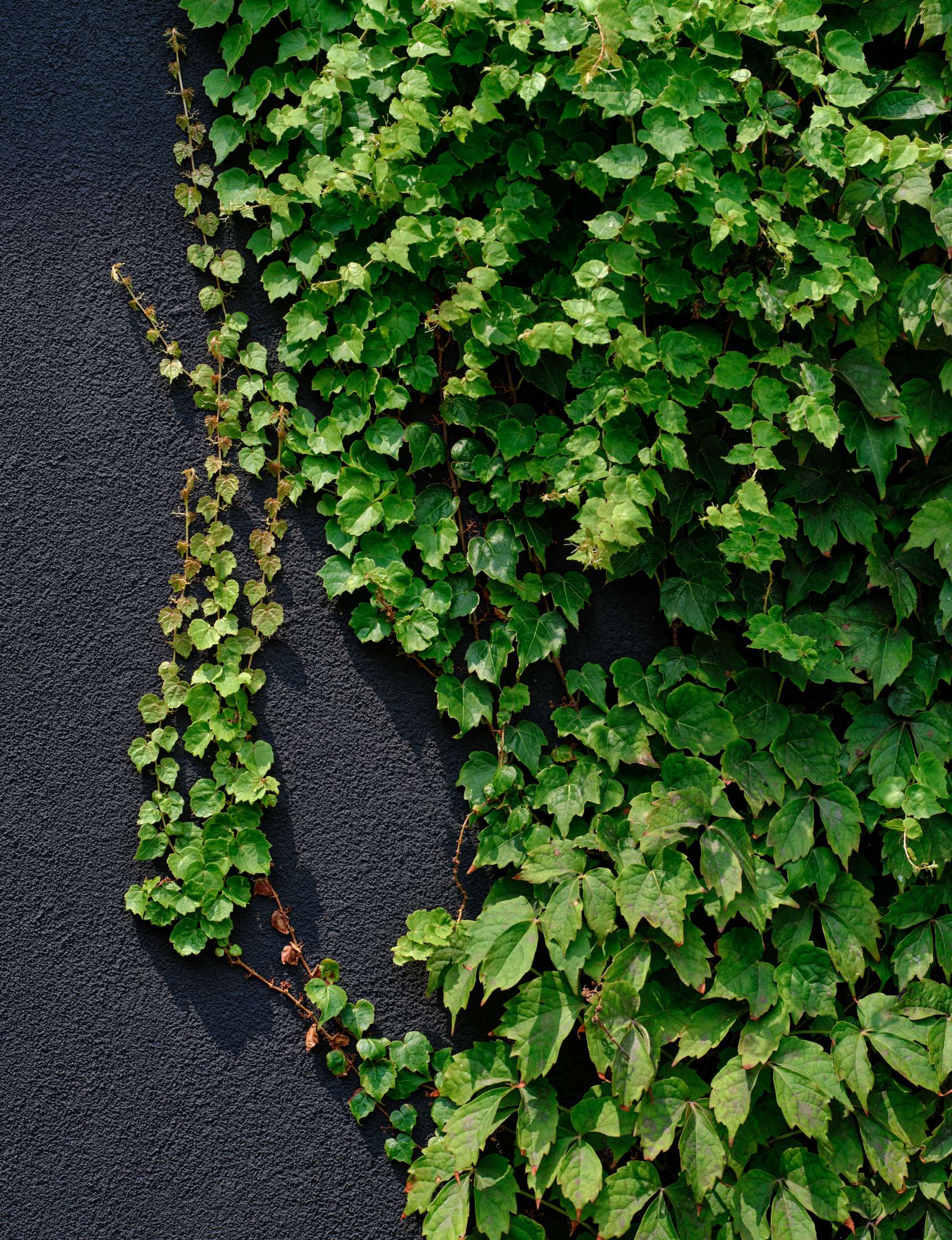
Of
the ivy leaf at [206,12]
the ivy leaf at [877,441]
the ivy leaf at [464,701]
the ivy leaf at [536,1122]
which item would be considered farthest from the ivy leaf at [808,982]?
the ivy leaf at [206,12]

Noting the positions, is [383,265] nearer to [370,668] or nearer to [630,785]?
[370,668]

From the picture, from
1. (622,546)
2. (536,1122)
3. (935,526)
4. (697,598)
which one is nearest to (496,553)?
(622,546)

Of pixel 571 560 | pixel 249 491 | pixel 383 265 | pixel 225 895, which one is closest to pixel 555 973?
pixel 225 895

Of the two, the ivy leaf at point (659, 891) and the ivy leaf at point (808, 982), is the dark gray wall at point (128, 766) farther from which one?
the ivy leaf at point (808, 982)

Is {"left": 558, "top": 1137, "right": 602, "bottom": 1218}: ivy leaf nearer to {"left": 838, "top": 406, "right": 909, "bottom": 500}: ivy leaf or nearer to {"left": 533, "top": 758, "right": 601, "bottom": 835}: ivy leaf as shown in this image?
{"left": 533, "top": 758, "right": 601, "bottom": 835}: ivy leaf

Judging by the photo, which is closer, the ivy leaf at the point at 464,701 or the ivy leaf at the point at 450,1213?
the ivy leaf at the point at 450,1213

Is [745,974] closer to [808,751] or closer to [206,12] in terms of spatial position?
[808,751]

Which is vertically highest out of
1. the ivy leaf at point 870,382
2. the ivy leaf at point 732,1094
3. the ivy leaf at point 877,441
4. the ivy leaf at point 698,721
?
the ivy leaf at point 870,382
